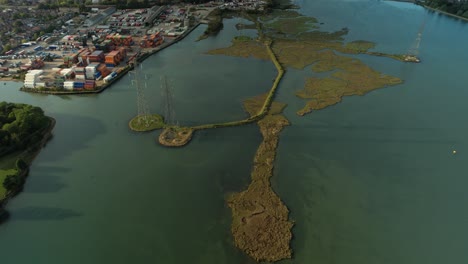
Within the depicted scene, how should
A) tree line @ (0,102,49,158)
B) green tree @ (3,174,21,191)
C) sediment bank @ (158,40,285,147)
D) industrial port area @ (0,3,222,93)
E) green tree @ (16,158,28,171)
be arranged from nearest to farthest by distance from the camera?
green tree @ (3,174,21,191), green tree @ (16,158,28,171), tree line @ (0,102,49,158), sediment bank @ (158,40,285,147), industrial port area @ (0,3,222,93)

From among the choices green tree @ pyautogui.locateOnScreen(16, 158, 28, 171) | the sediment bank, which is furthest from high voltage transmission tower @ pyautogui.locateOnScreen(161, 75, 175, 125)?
green tree @ pyautogui.locateOnScreen(16, 158, 28, 171)

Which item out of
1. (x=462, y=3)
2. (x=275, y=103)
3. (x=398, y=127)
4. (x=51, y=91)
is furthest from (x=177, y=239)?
(x=462, y=3)

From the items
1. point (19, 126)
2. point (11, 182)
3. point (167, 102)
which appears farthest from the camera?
point (167, 102)

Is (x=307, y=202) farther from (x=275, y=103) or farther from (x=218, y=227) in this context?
(x=275, y=103)

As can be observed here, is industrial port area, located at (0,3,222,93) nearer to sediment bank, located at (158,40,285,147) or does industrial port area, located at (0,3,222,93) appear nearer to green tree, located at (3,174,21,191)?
sediment bank, located at (158,40,285,147)

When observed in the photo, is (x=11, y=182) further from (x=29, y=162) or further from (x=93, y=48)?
Answer: (x=93, y=48)

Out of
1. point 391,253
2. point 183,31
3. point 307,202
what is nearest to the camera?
point 391,253

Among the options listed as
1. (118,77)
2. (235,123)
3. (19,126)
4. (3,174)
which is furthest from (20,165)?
(235,123)

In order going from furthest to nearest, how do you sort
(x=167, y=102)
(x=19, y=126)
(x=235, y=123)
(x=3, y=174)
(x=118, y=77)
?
(x=118, y=77) → (x=167, y=102) → (x=235, y=123) → (x=19, y=126) → (x=3, y=174)
